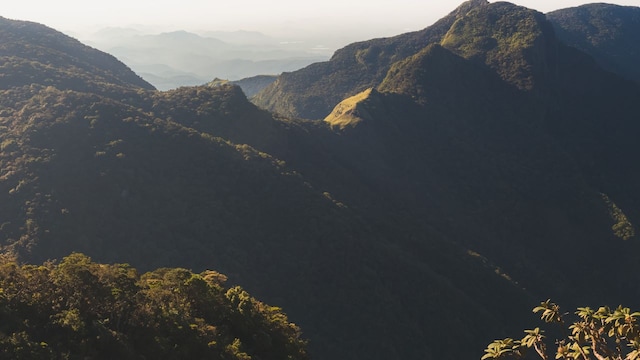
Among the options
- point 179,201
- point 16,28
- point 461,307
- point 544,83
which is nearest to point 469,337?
point 461,307

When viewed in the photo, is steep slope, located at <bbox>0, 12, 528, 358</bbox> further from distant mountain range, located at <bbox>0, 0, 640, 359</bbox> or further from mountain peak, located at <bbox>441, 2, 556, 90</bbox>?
mountain peak, located at <bbox>441, 2, 556, 90</bbox>

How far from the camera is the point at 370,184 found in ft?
286

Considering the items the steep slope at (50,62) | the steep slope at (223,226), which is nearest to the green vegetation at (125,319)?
the steep slope at (223,226)

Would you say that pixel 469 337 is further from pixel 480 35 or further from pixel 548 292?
pixel 480 35

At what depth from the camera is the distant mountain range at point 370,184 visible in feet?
174

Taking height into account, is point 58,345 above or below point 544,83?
below

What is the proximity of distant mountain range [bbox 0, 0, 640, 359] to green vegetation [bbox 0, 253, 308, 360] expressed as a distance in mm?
22683

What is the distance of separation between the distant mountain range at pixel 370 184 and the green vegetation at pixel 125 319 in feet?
74.4

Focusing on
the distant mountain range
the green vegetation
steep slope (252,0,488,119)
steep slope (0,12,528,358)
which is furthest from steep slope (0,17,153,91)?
the green vegetation

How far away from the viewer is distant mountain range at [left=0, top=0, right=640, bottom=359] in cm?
5316

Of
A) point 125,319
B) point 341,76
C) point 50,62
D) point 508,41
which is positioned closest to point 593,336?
point 125,319

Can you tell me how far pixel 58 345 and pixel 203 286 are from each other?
28.3 ft

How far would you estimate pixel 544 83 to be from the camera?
12888cm

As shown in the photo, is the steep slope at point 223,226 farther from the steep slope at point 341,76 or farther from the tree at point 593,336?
the steep slope at point 341,76
